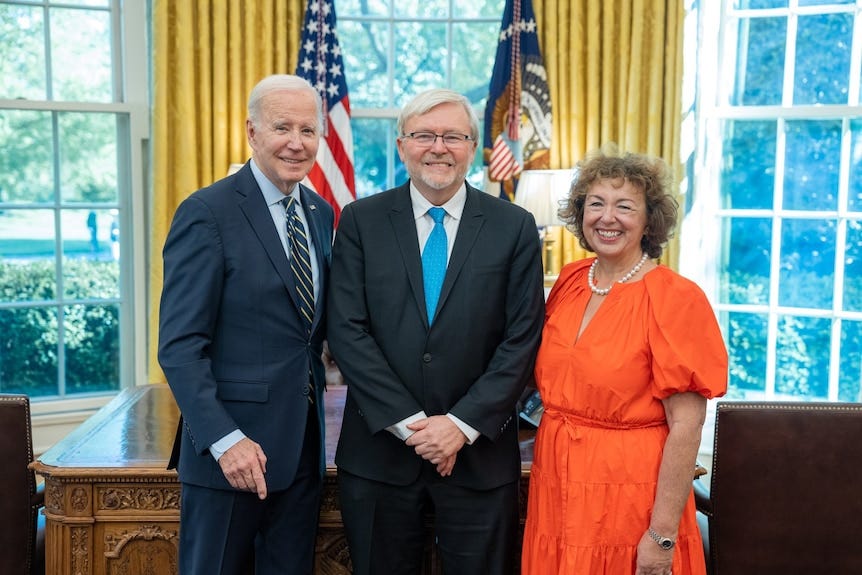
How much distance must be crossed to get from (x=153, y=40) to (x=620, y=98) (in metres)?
2.48

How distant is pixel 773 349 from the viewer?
4383 millimetres

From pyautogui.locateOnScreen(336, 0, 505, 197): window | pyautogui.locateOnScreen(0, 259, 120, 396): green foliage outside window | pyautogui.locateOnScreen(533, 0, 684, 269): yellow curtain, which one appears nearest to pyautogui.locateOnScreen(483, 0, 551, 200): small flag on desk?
pyautogui.locateOnScreen(533, 0, 684, 269): yellow curtain

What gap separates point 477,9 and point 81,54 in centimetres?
219

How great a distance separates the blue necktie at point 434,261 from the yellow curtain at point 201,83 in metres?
2.59

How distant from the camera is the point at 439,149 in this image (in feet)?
6.15

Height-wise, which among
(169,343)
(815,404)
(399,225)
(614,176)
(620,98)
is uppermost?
(620,98)

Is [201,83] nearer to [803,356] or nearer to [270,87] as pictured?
[270,87]

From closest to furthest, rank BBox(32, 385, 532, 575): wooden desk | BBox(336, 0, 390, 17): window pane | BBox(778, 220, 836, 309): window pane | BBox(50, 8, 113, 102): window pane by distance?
BBox(32, 385, 532, 575): wooden desk → BBox(50, 8, 113, 102): window pane → BBox(778, 220, 836, 309): window pane → BBox(336, 0, 390, 17): window pane

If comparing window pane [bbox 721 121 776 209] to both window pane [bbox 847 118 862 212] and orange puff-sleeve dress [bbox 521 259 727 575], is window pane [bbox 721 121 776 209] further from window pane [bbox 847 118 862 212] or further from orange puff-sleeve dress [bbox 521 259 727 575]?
orange puff-sleeve dress [bbox 521 259 727 575]

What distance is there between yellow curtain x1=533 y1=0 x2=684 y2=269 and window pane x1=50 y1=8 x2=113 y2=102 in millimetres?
2333

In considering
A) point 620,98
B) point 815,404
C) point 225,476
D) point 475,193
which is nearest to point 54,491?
point 225,476

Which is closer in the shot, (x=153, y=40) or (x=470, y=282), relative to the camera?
(x=470, y=282)

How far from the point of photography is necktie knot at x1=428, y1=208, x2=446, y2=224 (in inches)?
76.5

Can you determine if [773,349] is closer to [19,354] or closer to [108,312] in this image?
[108,312]
